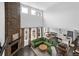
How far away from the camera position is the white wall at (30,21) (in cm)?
247

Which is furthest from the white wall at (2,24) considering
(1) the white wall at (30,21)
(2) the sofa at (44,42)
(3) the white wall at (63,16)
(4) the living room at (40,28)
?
(3) the white wall at (63,16)

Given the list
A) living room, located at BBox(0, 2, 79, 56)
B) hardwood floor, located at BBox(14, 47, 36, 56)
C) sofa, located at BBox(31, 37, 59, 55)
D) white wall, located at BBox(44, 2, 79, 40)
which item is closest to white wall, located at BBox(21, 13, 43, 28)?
living room, located at BBox(0, 2, 79, 56)

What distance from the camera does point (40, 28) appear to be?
2.58 metres

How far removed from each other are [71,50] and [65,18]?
2.49 ft

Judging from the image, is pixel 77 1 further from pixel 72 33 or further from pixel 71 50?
pixel 71 50

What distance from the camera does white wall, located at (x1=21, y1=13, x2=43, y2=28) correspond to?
247 cm

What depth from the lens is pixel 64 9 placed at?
2521 millimetres

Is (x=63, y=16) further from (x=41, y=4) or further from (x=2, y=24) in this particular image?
(x=2, y=24)

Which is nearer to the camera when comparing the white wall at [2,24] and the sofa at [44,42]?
the white wall at [2,24]

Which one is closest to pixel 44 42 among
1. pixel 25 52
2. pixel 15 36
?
pixel 25 52

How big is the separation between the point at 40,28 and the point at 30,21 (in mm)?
296

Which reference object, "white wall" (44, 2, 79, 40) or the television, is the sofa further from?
the television

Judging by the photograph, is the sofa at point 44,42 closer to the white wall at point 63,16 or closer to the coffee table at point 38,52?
the coffee table at point 38,52

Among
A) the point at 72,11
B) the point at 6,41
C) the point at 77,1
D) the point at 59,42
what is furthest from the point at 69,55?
the point at 6,41
